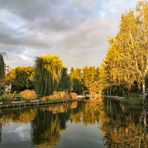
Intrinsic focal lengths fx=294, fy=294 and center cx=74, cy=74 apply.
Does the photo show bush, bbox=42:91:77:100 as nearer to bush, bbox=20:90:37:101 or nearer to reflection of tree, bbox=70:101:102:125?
bush, bbox=20:90:37:101

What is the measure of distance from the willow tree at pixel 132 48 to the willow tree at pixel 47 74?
18.2 metres

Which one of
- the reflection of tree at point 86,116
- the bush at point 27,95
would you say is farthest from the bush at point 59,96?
the reflection of tree at point 86,116

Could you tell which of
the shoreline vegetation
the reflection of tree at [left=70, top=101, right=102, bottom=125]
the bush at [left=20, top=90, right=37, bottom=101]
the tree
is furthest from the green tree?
the tree

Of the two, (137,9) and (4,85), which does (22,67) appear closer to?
(4,85)

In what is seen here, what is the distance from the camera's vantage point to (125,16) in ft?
121

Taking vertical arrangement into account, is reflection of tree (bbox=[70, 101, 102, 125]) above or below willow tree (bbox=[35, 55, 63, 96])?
below

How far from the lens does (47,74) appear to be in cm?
5312

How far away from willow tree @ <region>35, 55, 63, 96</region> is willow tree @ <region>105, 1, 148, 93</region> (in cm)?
1824

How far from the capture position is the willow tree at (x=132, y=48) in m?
35.4

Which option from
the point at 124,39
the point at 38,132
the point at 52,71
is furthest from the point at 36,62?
the point at 38,132

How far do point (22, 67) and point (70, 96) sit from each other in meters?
19.5

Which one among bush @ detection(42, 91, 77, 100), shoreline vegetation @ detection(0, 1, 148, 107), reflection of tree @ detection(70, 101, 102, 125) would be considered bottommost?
reflection of tree @ detection(70, 101, 102, 125)

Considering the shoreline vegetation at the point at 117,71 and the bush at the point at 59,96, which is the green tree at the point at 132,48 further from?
the bush at the point at 59,96

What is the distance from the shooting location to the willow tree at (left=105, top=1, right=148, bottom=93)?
35406 millimetres
